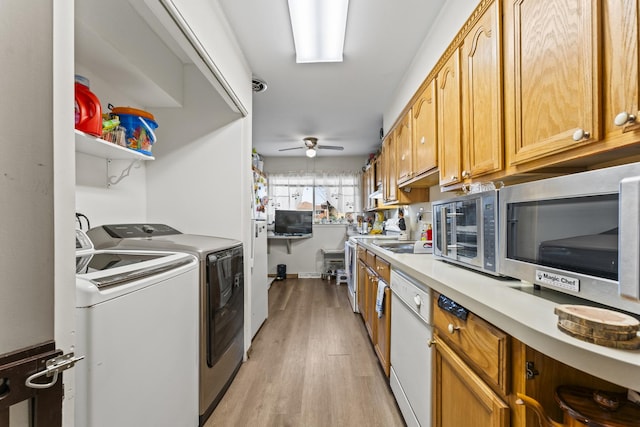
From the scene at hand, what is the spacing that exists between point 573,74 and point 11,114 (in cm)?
141

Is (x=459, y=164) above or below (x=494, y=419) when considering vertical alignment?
above

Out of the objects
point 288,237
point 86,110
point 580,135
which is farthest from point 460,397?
point 288,237

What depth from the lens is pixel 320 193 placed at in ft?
18.1

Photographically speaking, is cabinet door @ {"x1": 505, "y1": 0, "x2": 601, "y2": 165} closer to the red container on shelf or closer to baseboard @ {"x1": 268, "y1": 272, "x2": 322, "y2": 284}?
the red container on shelf

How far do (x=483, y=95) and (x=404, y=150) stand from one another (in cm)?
124

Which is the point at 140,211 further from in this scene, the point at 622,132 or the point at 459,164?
the point at 622,132

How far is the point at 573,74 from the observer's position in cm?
84

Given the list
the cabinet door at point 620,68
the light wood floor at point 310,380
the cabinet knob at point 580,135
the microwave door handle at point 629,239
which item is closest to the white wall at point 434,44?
the cabinet door at point 620,68

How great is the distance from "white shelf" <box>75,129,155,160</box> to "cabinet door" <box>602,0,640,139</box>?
6.10 feet

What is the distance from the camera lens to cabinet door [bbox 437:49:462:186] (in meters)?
1.54

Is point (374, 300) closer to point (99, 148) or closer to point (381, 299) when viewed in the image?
point (381, 299)

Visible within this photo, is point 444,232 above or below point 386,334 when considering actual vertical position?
above

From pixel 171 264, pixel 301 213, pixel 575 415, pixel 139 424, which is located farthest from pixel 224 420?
pixel 301 213

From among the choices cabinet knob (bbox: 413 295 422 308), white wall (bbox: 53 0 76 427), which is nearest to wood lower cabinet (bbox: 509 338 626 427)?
cabinet knob (bbox: 413 295 422 308)
